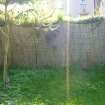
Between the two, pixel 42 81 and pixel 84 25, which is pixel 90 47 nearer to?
pixel 84 25

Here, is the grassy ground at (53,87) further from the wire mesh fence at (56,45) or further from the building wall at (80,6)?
the building wall at (80,6)

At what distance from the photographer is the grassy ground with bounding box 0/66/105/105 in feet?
25.5

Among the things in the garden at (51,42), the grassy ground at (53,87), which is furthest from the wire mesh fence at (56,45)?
the grassy ground at (53,87)

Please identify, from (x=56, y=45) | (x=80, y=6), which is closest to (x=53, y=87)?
(x=56, y=45)

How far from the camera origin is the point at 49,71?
35.5 feet

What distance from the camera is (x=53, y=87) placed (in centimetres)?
900

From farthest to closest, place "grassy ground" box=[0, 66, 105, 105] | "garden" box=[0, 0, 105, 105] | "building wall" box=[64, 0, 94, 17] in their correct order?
1. "building wall" box=[64, 0, 94, 17]
2. "garden" box=[0, 0, 105, 105]
3. "grassy ground" box=[0, 66, 105, 105]

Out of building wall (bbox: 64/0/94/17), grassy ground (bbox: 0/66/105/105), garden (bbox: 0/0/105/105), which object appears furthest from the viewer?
building wall (bbox: 64/0/94/17)

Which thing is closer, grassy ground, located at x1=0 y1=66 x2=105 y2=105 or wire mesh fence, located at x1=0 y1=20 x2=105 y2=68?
grassy ground, located at x1=0 y1=66 x2=105 y2=105

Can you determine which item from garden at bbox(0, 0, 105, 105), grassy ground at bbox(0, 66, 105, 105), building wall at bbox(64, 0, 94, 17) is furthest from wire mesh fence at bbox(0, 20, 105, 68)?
building wall at bbox(64, 0, 94, 17)

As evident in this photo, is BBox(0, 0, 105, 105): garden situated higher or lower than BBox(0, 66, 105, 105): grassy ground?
higher

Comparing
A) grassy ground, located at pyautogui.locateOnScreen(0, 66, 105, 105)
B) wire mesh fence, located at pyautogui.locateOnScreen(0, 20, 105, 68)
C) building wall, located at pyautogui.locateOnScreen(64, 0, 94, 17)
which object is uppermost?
building wall, located at pyautogui.locateOnScreen(64, 0, 94, 17)

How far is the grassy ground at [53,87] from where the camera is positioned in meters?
7.78

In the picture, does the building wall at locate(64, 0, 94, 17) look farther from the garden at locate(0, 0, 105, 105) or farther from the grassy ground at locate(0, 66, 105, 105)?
the grassy ground at locate(0, 66, 105, 105)
